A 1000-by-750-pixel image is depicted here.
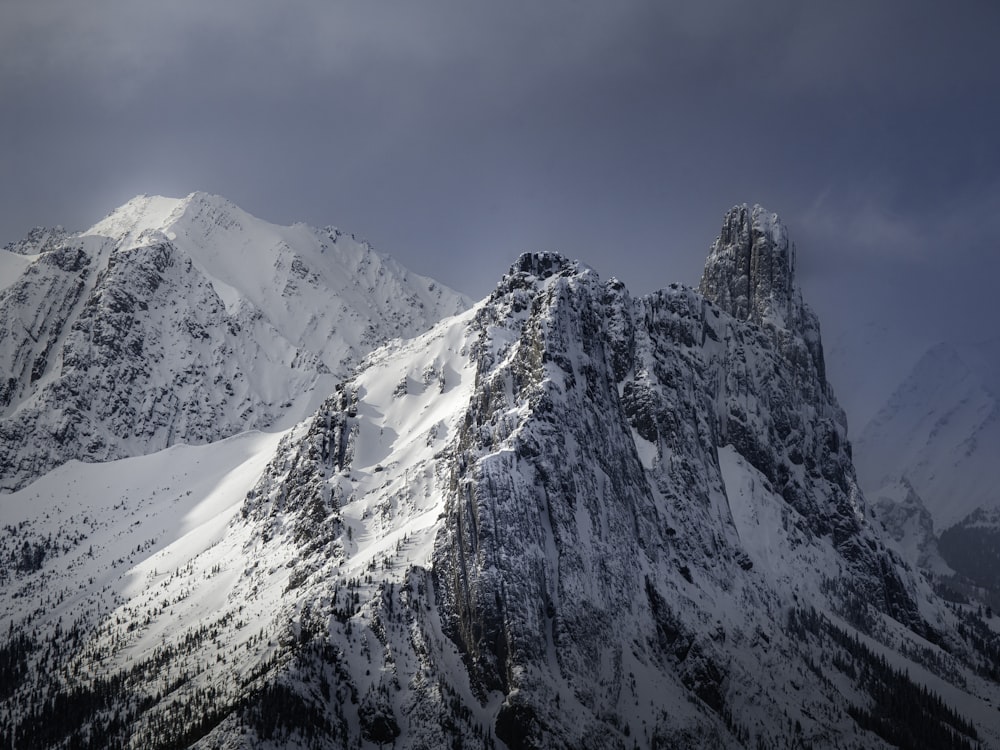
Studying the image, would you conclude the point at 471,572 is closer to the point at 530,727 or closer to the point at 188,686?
the point at 530,727

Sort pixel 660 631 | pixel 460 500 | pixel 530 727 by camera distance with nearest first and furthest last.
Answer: pixel 530 727
pixel 460 500
pixel 660 631

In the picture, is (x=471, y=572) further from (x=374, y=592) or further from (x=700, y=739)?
(x=700, y=739)

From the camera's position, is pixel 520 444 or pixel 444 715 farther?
pixel 520 444

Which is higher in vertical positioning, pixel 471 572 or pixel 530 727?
pixel 471 572

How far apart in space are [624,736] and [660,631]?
32.4m

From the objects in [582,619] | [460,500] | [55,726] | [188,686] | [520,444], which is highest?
[520,444]

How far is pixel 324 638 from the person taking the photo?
166 m

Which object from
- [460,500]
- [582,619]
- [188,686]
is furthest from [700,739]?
[188,686]

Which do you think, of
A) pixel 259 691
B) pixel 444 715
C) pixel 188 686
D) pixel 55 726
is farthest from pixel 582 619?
pixel 55 726

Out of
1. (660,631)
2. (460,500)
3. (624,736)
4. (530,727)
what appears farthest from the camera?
(660,631)

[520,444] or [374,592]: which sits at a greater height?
[520,444]

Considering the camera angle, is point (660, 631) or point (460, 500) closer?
point (460, 500)

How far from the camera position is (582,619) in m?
173

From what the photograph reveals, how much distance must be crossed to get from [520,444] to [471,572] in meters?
28.8
